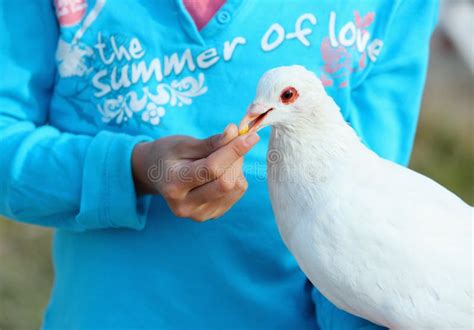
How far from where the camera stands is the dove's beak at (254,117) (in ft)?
3.80

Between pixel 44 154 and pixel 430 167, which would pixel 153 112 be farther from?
pixel 430 167

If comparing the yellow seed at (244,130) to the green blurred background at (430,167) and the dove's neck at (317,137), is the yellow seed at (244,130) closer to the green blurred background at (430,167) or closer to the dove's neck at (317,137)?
the dove's neck at (317,137)

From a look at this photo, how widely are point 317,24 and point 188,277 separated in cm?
53

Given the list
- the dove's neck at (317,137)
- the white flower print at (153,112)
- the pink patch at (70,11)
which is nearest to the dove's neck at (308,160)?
the dove's neck at (317,137)

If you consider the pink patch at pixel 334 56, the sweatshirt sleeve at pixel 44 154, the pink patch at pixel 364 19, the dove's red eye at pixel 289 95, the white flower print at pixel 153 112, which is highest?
the pink patch at pixel 364 19

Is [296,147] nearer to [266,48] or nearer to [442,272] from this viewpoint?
[266,48]

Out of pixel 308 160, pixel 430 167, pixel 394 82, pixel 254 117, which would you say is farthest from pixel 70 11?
pixel 430 167

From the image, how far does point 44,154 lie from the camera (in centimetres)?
127

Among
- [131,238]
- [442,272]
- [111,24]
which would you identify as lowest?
[131,238]

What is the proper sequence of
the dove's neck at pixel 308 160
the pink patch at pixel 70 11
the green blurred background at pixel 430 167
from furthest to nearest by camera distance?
the green blurred background at pixel 430 167 → the pink patch at pixel 70 11 → the dove's neck at pixel 308 160

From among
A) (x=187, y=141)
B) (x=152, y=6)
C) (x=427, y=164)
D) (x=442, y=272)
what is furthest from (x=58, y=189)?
(x=427, y=164)

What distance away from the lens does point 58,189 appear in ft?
4.10

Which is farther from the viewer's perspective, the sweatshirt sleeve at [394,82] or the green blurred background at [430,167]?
the green blurred background at [430,167]

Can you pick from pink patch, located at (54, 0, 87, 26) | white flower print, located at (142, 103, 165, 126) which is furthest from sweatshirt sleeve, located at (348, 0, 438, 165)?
pink patch, located at (54, 0, 87, 26)
